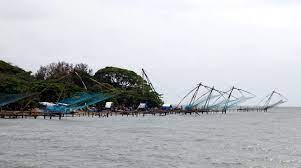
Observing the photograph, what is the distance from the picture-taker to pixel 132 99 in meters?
101

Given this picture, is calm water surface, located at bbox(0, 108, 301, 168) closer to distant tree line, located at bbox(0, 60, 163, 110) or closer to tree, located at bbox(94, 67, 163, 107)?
distant tree line, located at bbox(0, 60, 163, 110)

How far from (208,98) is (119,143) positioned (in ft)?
256

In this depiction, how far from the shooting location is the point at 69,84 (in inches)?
3556

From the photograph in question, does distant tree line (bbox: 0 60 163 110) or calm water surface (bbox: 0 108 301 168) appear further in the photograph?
distant tree line (bbox: 0 60 163 110)

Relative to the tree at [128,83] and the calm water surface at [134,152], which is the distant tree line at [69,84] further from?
the calm water surface at [134,152]

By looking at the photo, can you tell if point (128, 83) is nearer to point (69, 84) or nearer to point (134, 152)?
point (69, 84)

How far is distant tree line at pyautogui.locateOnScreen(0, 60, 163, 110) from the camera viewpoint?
76.1 metres

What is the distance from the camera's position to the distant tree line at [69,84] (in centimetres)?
7606

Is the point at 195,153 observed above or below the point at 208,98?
below

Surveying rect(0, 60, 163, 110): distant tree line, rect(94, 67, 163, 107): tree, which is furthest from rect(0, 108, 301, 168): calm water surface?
rect(94, 67, 163, 107): tree

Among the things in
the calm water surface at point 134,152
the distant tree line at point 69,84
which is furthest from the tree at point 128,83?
the calm water surface at point 134,152

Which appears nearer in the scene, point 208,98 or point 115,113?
point 115,113

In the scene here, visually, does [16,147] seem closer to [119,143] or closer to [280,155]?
[119,143]

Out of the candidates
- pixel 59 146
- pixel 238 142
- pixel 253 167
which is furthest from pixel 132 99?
pixel 253 167
